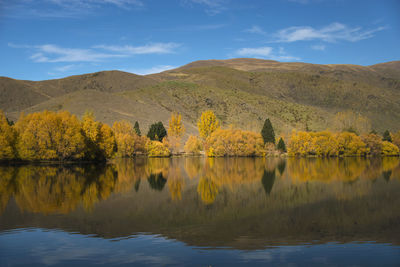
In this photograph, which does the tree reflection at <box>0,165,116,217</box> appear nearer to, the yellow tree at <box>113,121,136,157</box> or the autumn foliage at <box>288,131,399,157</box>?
the yellow tree at <box>113,121,136,157</box>

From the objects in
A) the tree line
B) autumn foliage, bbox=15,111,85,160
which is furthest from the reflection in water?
the tree line

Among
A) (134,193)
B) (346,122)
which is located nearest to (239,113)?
(346,122)

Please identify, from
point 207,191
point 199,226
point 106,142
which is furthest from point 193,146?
point 199,226

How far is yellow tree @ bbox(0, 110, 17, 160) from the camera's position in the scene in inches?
1909

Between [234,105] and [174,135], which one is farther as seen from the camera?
[234,105]

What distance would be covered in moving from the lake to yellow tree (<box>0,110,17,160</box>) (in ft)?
82.3

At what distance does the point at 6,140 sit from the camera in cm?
4847

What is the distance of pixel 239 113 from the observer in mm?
139625

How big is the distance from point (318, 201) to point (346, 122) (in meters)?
125

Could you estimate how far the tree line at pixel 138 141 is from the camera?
5112 cm

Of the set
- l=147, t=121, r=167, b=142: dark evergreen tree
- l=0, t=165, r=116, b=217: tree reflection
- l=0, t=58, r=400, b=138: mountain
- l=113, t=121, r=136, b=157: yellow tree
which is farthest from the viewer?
l=0, t=58, r=400, b=138: mountain

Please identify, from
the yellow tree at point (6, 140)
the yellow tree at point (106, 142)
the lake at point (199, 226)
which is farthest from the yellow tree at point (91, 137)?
the lake at point (199, 226)

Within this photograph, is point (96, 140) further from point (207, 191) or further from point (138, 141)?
point (207, 191)

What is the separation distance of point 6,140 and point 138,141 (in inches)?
1445
